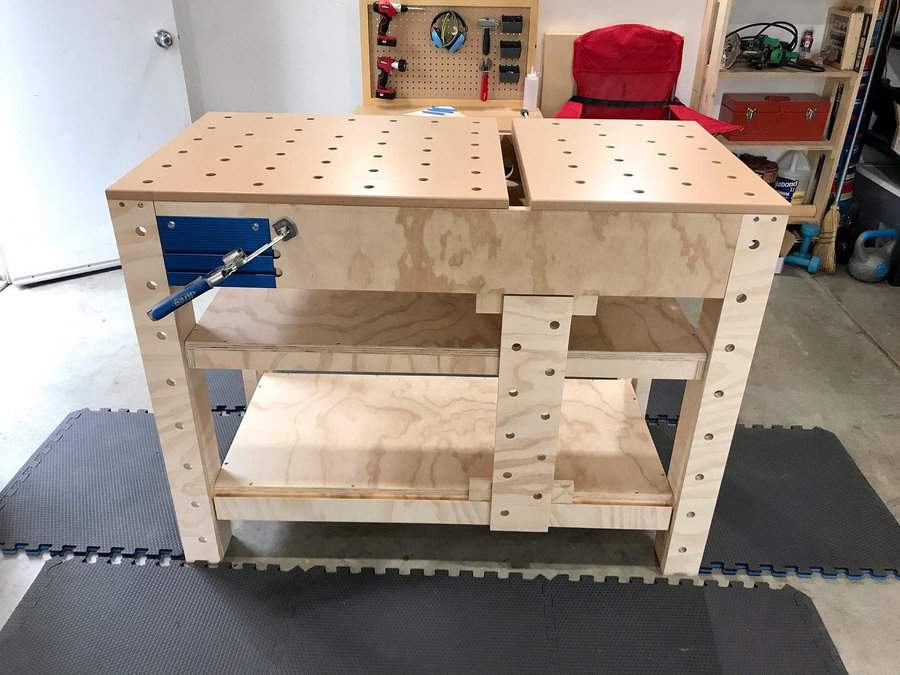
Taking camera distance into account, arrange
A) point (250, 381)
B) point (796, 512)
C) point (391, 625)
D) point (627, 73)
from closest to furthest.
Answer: point (391, 625) < point (796, 512) < point (250, 381) < point (627, 73)

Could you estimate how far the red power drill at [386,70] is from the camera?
2.79m

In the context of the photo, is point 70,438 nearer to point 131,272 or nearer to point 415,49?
point 131,272

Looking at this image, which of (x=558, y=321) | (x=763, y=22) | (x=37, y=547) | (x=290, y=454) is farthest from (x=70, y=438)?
(x=763, y=22)

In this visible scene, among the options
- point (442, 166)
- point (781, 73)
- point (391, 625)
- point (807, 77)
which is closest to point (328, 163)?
point (442, 166)

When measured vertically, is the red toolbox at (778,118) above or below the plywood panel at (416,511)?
above

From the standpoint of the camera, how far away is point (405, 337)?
1.39 m

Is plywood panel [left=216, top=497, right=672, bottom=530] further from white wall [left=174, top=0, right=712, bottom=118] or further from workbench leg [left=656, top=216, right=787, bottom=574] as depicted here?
white wall [left=174, top=0, right=712, bottom=118]

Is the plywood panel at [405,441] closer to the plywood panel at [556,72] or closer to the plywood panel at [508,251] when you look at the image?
the plywood panel at [508,251]

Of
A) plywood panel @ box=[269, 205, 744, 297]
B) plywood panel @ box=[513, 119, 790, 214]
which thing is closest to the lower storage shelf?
plywood panel @ box=[269, 205, 744, 297]

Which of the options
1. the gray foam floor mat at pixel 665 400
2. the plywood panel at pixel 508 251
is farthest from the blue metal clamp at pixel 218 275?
the gray foam floor mat at pixel 665 400

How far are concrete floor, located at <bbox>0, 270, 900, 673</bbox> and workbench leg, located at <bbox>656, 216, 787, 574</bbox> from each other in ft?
0.46

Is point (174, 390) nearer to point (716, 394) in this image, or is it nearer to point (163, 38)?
point (716, 394)

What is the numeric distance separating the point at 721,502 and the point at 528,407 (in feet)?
2.49

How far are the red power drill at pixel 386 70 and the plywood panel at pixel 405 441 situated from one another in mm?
1450
